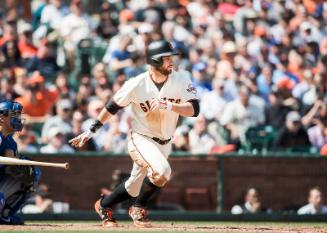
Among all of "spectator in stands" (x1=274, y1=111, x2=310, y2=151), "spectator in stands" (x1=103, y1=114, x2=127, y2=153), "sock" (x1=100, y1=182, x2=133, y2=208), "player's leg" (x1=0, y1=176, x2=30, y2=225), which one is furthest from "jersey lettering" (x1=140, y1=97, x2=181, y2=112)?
"spectator in stands" (x1=274, y1=111, x2=310, y2=151)

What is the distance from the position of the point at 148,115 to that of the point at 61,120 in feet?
16.8

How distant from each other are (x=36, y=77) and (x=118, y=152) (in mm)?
2426

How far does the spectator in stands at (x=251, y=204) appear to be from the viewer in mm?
14000

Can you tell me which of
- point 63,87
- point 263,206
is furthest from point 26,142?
point 263,206

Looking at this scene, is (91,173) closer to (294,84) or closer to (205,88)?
(205,88)

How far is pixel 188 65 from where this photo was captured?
16953 mm

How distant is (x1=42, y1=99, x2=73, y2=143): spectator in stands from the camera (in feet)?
48.4

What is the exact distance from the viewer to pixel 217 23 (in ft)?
58.6

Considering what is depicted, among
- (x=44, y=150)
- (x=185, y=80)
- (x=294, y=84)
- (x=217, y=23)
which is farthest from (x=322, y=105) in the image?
(x=185, y=80)

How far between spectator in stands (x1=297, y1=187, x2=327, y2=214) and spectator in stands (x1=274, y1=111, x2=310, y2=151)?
3.47 feet

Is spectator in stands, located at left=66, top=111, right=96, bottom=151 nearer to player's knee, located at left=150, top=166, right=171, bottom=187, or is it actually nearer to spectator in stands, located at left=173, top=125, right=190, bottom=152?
spectator in stands, located at left=173, top=125, right=190, bottom=152

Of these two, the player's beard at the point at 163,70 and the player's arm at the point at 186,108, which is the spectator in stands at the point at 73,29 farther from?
the player's arm at the point at 186,108

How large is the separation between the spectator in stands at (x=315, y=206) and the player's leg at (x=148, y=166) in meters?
4.50

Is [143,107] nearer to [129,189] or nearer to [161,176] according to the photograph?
[161,176]
